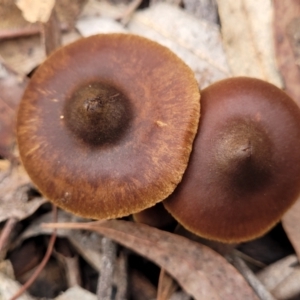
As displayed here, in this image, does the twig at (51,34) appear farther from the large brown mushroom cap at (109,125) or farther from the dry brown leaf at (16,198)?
the dry brown leaf at (16,198)

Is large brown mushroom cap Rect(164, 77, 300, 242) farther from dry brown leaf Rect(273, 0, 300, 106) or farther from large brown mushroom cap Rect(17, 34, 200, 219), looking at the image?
dry brown leaf Rect(273, 0, 300, 106)

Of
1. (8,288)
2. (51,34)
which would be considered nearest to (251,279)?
(8,288)

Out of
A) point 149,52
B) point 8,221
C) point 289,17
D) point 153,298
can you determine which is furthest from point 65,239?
point 289,17

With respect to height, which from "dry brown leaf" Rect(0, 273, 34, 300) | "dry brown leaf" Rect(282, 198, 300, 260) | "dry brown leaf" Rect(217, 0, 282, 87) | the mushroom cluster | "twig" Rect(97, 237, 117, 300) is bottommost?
"dry brown leaf" Rect(0, 273, 34, 300)

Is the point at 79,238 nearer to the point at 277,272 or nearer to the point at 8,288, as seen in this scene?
the point at 8,288

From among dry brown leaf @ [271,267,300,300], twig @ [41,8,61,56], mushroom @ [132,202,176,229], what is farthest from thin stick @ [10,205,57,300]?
dry brown leaf @ [271,267,300,300]

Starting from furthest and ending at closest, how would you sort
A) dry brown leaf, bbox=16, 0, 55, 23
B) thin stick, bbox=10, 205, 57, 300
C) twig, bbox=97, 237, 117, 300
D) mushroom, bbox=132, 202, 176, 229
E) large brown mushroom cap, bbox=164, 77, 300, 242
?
dry brown leaf, bbox=16, 0, 55, 23 → mushroom, bbox=132, 202, 176, 229 → thin stick, bbox=10, 205, 57, 300 → twig, bbox=97, 237, 117, 300 → large brown mushroom cap, bbox=164, 77, 300, 242
